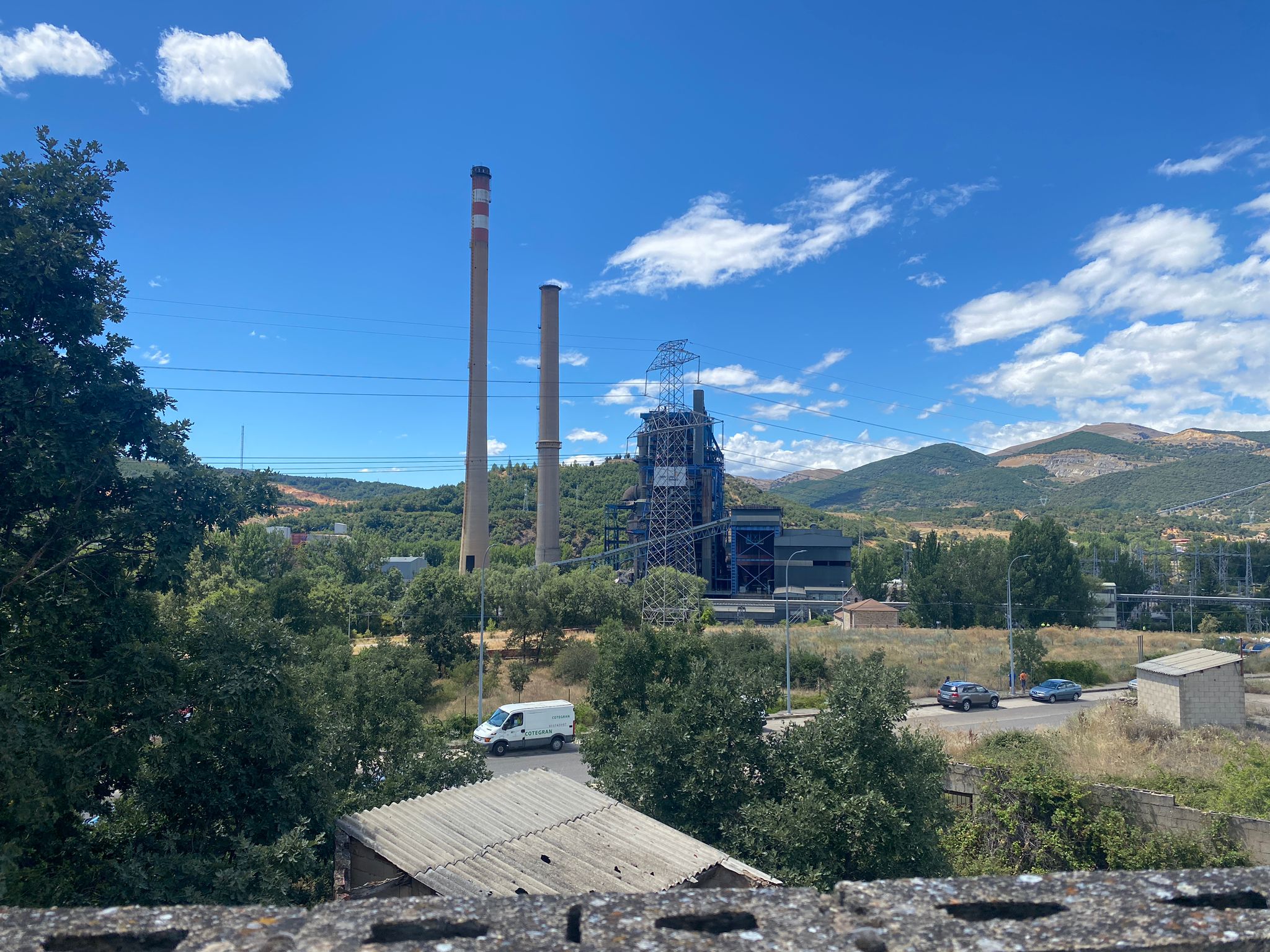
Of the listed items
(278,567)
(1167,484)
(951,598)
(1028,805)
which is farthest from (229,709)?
(1167,484)

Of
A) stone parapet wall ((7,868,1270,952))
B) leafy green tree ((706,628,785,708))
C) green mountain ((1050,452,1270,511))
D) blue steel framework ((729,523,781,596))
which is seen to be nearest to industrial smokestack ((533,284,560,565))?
blue steel framework ((729,523,781,596))

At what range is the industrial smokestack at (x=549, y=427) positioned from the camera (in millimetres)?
64438

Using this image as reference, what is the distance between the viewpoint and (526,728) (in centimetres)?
2462

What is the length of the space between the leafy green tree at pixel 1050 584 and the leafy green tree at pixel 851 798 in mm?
46497

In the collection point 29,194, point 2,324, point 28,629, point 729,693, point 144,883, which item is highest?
point 29,194

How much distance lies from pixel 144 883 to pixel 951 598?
5491 cm

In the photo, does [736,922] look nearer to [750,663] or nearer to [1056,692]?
[750,663]

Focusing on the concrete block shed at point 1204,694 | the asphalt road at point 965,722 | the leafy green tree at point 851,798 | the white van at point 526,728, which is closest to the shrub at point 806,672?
the asphalt road at point 965,722

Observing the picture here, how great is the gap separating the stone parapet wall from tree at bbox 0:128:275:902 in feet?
19.3

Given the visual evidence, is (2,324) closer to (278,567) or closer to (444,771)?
(444,771)

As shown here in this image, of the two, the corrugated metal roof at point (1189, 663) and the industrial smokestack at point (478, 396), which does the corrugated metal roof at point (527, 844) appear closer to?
the corrugated metal roof at point (1189, 663)

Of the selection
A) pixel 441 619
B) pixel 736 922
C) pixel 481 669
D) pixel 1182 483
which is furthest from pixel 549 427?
pixel 1182 483

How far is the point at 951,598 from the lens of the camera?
2144 inches

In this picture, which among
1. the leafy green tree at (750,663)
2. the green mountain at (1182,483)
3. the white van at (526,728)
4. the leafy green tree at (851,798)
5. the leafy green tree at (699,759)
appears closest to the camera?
the leafy green tree at (851,798)
